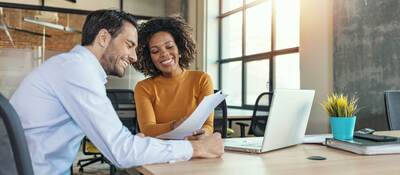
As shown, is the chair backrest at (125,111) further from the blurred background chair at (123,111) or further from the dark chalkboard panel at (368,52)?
the dark chalkboard panel at (368,52)

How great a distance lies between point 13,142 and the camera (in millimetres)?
758

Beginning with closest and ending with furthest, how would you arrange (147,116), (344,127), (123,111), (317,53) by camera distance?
(344,127), (147,116), (317,53), (123,111)

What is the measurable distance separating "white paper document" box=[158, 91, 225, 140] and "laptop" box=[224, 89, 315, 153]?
140mm

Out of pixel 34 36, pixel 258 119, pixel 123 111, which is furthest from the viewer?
pixel 34 36

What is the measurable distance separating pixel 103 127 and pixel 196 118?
375mm

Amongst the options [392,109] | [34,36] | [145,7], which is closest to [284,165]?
[392,109]

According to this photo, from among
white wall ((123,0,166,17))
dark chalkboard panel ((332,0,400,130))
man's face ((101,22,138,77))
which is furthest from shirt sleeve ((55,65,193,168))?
white wall ((123,0,166,17))

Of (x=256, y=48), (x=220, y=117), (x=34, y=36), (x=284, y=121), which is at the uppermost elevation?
(x=34, y=36)

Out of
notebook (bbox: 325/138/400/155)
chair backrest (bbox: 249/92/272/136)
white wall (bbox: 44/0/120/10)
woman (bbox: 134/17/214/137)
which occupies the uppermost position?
white wall (bbox: 44/0/120/10)

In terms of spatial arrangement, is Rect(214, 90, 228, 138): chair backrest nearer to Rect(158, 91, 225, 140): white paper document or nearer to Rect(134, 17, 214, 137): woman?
Rect(134, 17, 214, 137): woman

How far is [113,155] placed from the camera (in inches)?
41.9

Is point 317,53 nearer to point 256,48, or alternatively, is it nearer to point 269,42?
point 269,42

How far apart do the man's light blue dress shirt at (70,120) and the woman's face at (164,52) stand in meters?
0.77

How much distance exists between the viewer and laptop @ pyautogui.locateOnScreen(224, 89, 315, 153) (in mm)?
1229
